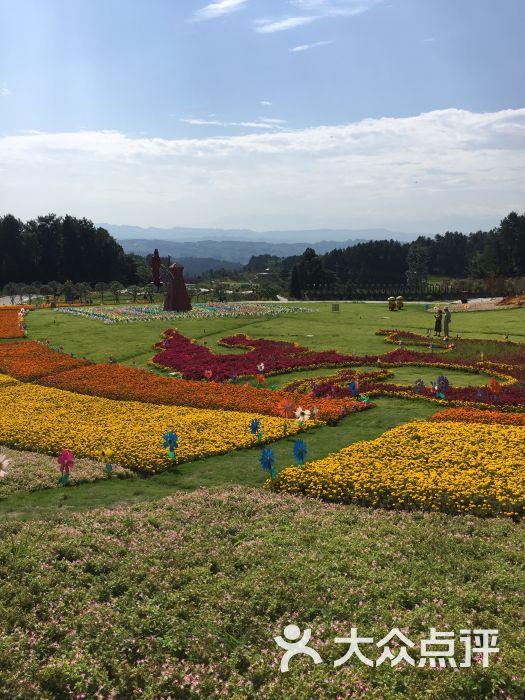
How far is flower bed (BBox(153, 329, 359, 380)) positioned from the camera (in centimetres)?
2870

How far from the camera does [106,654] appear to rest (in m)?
7.60

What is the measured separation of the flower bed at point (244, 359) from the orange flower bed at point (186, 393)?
7.07ft

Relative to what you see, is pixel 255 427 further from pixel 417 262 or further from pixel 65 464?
pixel 417 262

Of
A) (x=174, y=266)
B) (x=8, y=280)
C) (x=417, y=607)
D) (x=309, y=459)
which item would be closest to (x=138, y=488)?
(x=309, y=459)

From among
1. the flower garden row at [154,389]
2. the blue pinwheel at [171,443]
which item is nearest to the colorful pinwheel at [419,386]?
the flower garden row at [154,389]

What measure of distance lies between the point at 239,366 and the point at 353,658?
22249 mm

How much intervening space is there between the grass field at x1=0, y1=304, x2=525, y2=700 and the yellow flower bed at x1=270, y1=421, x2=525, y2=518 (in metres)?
0.61

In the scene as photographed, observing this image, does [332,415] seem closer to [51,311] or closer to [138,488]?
[138,488]

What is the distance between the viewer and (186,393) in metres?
24.0

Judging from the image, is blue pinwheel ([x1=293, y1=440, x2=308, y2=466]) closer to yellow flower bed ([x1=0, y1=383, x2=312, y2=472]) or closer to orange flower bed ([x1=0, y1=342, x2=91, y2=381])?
yellow flower bed ([x1=0, y1=383, x2=312, y2=472])

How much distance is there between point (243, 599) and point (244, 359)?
Answer: 22593 millimetres

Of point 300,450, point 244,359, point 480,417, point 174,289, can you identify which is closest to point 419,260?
point 174,289

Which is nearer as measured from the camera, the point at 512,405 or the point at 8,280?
the point at 512,405

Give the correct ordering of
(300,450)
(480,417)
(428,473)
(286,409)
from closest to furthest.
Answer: (428,473) < (300,450) < (480,417) < (286,409)
